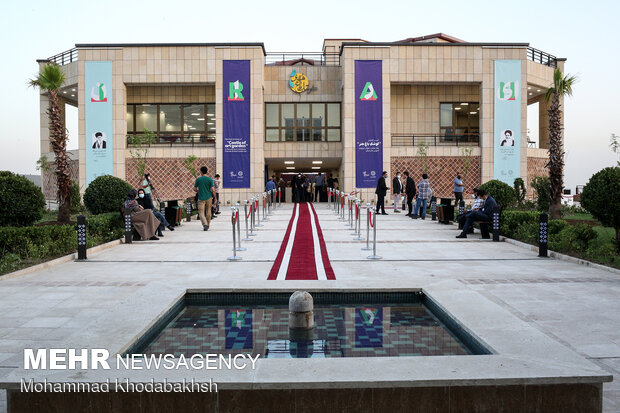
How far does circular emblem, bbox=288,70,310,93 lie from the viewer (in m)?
36.5

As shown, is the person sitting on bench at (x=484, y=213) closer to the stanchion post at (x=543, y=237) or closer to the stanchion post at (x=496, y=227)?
the stanchion post at (x=496, y=227)

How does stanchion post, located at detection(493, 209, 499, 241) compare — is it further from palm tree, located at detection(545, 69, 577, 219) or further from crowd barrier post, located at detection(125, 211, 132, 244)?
crowd barrier post, located at detection(125, 211, 132, 244)

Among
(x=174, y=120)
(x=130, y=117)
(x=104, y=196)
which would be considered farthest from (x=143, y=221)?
(x=130, y=117)

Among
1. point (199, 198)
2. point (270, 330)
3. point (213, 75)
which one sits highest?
point (213, 75)

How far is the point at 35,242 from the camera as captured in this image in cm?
1120

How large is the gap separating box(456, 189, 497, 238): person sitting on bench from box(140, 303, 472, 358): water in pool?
8057mm

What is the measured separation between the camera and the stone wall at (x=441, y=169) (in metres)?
34.9

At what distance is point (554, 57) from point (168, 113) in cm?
2791

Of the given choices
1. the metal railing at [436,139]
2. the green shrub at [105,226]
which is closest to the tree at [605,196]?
the green shrub at [105,226]

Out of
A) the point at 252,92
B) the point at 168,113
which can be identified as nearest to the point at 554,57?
the point at 252,92

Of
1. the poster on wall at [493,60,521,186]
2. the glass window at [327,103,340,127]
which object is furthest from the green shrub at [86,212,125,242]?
the poster on wall at [493,60,521,186]

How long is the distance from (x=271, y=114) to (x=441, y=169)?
12.2 m

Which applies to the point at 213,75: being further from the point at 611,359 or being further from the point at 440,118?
the point at 611,359

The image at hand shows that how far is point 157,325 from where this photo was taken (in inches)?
229
